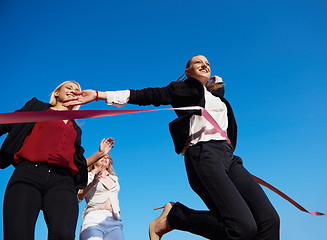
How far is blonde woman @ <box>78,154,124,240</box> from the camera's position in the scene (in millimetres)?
4793

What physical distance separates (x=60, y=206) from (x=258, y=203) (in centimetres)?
197

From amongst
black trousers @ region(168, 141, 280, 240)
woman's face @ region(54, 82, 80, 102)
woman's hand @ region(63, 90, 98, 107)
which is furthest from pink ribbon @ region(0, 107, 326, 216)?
woman's face @ region(54, 82, 80, 102)

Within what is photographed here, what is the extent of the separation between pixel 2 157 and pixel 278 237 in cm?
295

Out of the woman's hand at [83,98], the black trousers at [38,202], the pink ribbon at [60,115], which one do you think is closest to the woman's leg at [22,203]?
the black trousers at [38,202]

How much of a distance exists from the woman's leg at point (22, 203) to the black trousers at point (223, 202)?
4.59 ft

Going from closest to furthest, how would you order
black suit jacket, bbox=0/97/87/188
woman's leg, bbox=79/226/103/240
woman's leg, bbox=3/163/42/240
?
woman's leg, bbox=3/163/42/240, black suit jacket, bbox=0/97/87/188, woman's leg, bbox=79/226/103/240

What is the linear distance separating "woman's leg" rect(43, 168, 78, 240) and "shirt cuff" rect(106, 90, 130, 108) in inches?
37.6

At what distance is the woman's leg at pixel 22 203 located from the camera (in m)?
2.66

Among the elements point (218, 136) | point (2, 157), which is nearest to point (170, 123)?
point (218, 136)

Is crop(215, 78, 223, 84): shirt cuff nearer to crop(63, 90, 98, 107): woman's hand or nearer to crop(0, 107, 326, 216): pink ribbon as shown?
crop(0, 107, 326, 216): pink ribbon

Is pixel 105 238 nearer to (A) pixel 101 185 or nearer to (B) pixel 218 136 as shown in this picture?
(A) pixel 101 185

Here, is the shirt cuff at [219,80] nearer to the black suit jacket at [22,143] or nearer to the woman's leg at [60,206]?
the black suit jacket at [22,143]

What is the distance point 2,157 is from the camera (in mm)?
3170

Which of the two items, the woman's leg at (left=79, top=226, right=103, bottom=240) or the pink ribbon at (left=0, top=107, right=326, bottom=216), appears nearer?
the pink ribbon at (left=0, top=107, right=326, bottom=216)
